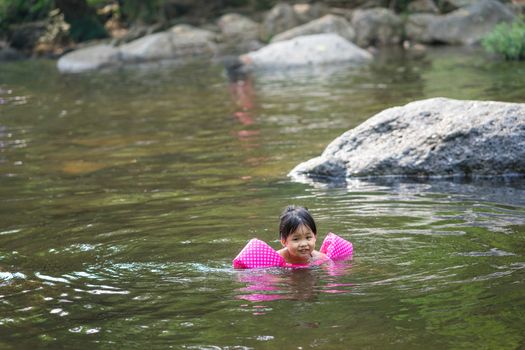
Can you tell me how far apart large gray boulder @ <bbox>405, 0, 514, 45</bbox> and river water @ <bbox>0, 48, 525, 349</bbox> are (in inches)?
427

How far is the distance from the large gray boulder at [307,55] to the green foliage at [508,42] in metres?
3.52

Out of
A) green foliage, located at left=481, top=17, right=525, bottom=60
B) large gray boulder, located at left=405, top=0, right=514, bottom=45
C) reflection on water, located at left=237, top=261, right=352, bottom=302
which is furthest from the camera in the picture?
large gray boulder, located at left=405, top=0, right=514, bottom=45

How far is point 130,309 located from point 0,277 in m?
1.56

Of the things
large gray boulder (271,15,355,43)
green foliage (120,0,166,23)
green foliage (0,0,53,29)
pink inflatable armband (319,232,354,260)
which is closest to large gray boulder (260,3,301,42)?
large gray boulder (271,15,355,43)

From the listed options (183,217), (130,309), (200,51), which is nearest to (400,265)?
(130,309)

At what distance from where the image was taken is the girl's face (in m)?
6.96

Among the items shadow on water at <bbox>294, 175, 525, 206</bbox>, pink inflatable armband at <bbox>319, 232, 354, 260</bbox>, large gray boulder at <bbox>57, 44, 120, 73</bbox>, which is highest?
large gray boulder at <bbox>57, 44, 120, 73</bbox>

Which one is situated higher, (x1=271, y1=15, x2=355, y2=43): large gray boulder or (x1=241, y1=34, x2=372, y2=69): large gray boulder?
(x1=271, y1=15, x2=355, y2=43): large gray boulder

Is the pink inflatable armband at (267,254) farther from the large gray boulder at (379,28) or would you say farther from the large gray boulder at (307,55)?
the large gray boulder at (379,28)

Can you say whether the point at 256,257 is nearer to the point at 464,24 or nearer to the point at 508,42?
the point at 508,42

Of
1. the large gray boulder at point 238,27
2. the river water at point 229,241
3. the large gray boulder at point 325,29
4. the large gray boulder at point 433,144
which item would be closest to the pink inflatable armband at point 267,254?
the river water at point 229,241

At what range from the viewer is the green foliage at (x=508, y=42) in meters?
21.3

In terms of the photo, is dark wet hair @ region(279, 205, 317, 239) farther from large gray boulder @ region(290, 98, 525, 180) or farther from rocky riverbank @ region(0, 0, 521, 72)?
rocky riverbank @ region(0, 0, 521, 72)

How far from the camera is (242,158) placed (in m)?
12.2
